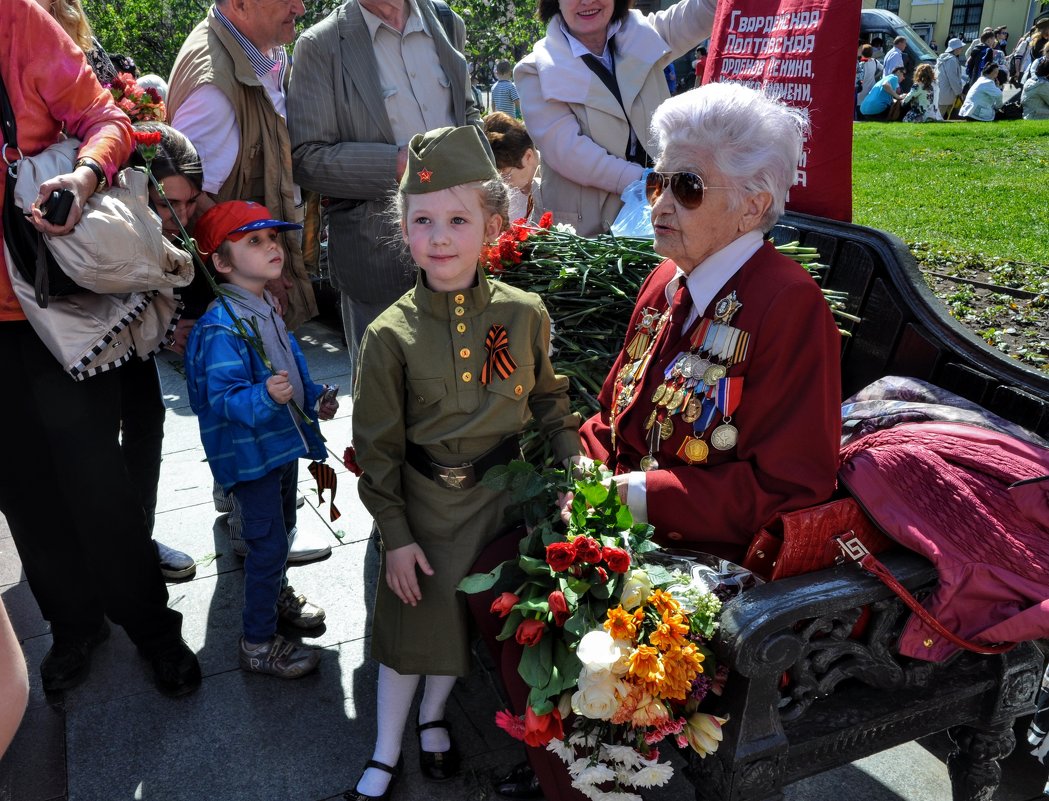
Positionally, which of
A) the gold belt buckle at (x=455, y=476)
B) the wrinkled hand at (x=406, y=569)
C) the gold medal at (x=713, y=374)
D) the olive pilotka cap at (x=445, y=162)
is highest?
the olive pilotka cap at (x=445, y=162)

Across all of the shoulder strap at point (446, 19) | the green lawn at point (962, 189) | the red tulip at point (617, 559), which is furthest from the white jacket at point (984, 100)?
the red tulip at point (617, 559)

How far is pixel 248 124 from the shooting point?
3188 millimetres

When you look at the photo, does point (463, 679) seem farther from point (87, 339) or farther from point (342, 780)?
point (87, 339)

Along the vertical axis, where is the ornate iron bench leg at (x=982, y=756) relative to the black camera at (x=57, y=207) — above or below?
below

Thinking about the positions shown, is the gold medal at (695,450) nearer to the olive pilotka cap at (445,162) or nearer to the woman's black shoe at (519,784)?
the olive pilotka cap at (445,162)

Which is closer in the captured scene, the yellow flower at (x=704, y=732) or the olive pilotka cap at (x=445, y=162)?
the yellow flower at (x=704, y=732)

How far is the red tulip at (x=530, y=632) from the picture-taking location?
1.90 meters

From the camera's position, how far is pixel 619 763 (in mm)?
1872

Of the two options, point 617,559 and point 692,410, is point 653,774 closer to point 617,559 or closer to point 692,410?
point 617,559

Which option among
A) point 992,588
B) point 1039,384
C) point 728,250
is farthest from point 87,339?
point 1039,384

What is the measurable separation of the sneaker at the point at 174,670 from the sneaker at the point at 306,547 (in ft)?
2.39

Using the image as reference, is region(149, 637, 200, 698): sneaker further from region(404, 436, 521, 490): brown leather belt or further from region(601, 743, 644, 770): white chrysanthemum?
region(601, 743, 644, 770): white chrysanthemum

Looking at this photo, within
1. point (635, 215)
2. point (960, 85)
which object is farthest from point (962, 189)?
point (960, 85)

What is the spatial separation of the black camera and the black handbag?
0.39ft
